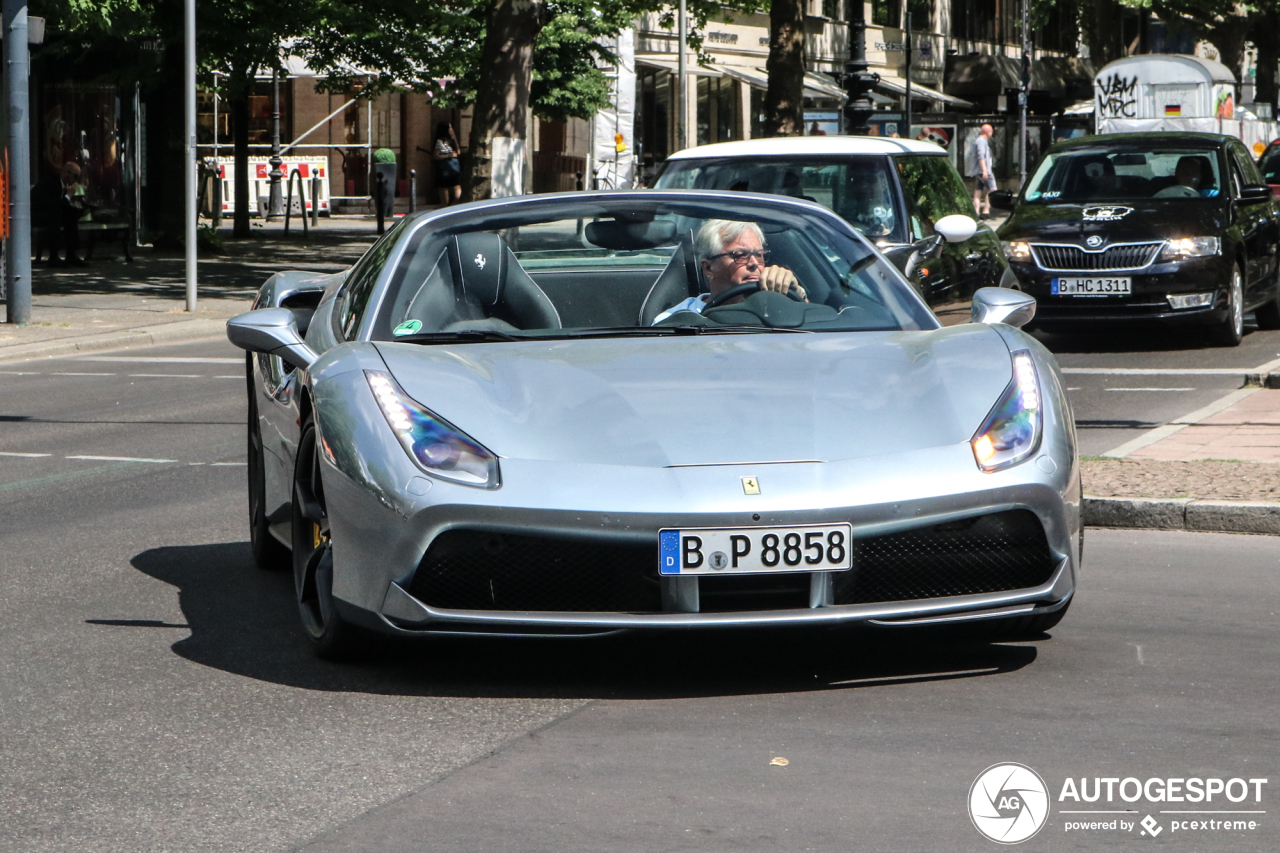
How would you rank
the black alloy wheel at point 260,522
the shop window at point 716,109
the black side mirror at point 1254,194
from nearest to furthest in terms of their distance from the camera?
the black alloy wheel at point 260,522, the black side mirror at point 1254,194, the shop window at point 716,109

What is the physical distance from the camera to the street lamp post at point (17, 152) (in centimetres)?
1841

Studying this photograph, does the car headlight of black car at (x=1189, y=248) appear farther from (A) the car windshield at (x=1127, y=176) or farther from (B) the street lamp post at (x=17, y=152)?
(B) the street lamp post at (x=17, y=152)

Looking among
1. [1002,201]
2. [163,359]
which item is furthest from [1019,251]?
[163,359]

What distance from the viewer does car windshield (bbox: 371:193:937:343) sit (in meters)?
5.75

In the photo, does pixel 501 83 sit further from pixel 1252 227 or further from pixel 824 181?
pixel 824 181

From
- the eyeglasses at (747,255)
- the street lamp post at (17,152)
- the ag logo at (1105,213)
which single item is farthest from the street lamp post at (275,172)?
the eyeglasses at (747,255)

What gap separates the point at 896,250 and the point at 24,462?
16.0 ft

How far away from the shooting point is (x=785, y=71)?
28.4 metres

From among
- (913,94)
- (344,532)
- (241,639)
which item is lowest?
(241,639)

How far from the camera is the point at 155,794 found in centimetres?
411

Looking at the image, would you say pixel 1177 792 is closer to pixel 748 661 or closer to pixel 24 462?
pixel 748 661

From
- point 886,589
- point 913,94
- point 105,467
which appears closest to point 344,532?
point 886,589

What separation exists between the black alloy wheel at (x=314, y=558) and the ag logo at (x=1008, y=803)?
1.81 metres

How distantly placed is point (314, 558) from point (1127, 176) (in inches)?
483
